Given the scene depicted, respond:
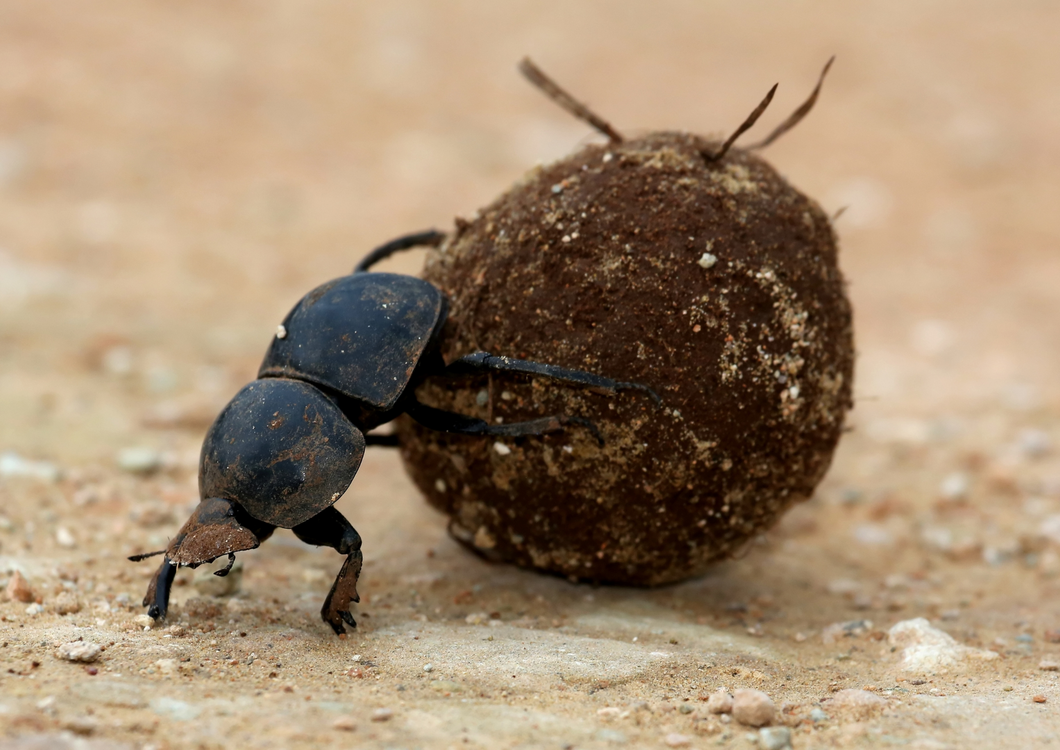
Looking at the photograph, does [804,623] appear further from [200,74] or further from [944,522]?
[200,74]

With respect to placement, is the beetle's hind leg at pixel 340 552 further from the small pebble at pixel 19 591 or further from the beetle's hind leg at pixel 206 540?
the small pebble at pixel 19 591

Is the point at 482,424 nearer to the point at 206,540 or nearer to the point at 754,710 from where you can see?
the point at 206,540

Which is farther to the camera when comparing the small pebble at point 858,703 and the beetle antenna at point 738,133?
the beetle antenna at point 738,133

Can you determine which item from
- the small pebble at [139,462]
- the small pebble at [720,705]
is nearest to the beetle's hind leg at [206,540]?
the small pebble at [720,705]

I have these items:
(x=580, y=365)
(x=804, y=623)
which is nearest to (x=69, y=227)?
(x=580, y=365)

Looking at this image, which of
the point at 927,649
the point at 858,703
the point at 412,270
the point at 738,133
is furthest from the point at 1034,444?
the point at 412,270

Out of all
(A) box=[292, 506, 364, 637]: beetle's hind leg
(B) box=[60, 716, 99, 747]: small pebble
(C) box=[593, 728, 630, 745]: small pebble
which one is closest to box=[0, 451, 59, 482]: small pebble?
(A) box=[292, 506, 364, 637]: beetle's hind leg
